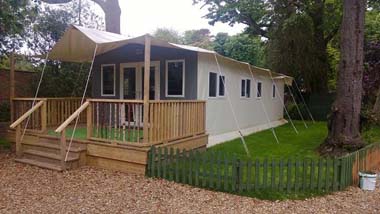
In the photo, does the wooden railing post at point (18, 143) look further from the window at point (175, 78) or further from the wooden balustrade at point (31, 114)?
the window at point (175, 78)

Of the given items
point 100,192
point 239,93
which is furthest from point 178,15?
point 100,192

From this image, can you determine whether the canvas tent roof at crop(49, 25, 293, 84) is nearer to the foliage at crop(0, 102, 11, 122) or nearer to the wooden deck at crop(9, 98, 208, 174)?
the wooden deck at crop(9, 98, 208, 174)

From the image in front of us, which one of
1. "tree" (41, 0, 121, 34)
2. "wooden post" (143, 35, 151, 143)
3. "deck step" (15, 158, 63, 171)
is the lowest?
"deck step" (15, 158, 63, 171)

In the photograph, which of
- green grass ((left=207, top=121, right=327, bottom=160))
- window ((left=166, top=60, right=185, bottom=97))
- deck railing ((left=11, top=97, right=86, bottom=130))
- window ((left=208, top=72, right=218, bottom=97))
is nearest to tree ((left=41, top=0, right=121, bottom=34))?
deck railing ((left=11, top=97, right=86, bottom=130))

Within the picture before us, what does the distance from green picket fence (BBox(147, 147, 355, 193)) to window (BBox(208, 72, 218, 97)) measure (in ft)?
14.3

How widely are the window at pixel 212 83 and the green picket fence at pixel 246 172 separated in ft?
14.3

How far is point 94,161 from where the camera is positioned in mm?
7641

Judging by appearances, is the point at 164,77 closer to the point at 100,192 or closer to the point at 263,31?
the point at 100,192

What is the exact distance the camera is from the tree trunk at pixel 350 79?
9.19m

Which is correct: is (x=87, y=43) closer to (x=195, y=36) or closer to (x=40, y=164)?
(x=40, y=164)

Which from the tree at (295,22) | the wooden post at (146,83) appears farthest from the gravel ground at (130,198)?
the tree at (295,22)

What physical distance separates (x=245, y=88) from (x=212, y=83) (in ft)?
10.1

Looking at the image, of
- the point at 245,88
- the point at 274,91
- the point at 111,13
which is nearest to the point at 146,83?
the point at 245,88

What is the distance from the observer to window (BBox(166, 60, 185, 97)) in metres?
10.3
